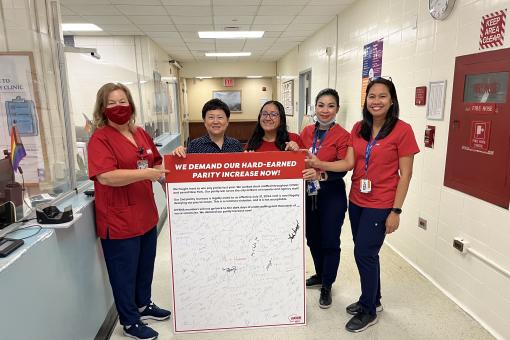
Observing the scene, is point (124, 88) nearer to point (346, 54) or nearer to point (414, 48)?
point (414, 48)

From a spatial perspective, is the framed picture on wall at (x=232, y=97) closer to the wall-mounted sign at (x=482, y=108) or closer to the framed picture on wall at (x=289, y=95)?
the framed picture on wall at (x=289, y=95)

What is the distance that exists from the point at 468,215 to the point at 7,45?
9.95 ft

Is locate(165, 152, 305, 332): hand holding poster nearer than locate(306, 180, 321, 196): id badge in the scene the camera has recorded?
Yes

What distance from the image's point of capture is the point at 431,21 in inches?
108

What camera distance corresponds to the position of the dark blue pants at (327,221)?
2.29m

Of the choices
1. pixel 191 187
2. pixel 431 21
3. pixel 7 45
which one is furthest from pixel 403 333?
pixel 7 45

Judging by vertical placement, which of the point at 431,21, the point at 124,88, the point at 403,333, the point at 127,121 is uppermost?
the point at 431,21

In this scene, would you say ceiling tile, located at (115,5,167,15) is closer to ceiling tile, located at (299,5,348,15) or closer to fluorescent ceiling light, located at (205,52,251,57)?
ceiling tile, located at (299,5,348,15)

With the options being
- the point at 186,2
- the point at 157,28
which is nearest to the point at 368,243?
the point at 186,2

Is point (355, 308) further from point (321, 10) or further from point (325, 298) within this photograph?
point (321, 10)

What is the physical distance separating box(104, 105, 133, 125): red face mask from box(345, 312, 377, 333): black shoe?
1.88 meters

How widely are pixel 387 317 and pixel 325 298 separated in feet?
1.41

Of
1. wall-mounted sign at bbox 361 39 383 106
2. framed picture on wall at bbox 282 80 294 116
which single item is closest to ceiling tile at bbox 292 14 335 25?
wall-mounted sign at bbox 361 39 383 106

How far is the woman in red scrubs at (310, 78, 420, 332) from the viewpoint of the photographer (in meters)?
1.99
